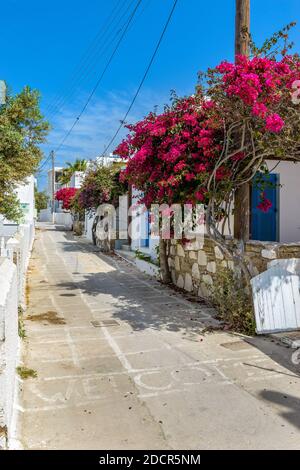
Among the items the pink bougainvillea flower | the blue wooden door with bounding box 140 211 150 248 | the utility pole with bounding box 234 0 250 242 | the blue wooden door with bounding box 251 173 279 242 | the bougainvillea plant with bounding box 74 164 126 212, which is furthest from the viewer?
the bougainvillea plant with bounding box 74 164 126 212

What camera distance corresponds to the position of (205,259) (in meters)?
8.48

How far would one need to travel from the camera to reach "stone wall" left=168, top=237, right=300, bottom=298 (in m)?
6.38

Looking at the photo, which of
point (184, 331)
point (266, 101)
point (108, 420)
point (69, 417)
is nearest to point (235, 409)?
point (108, 420)

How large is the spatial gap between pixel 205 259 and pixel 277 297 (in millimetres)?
2653

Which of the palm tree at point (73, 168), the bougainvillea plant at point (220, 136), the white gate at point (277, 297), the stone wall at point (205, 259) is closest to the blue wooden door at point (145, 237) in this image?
the stone wall at point (205, 259)

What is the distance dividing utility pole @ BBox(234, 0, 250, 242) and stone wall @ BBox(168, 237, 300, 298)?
1.27 ft

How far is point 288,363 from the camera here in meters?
4.86

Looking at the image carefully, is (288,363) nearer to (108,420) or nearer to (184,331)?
(184,331)

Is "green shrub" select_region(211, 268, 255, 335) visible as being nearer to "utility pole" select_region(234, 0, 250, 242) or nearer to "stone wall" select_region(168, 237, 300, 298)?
"stone wall" select_region(168, 237, 300, 298)

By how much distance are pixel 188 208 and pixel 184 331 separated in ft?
10.6

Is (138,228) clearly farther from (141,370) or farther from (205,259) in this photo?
(141,370)

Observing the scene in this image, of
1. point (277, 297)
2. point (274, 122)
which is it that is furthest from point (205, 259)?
point (274, 122)

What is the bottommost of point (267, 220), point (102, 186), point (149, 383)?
point (149, 383)

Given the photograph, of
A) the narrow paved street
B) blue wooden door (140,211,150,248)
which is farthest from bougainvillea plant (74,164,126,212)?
the narrow paved street
